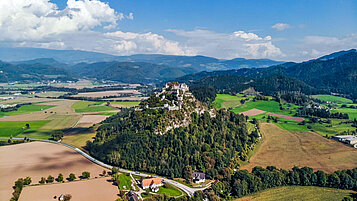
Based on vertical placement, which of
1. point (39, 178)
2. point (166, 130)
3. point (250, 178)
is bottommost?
point (39, 178)

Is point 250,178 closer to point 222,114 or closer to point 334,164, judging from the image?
point 334,164

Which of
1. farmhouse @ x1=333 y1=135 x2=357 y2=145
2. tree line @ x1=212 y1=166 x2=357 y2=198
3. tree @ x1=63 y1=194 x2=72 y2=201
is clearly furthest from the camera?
farmhouse @ x1=333 y1=135 x2=357 y2=145

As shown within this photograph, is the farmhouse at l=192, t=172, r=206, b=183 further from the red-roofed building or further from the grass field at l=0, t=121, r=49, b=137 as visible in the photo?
the grass field at l=0, t=121, r=49, b=137

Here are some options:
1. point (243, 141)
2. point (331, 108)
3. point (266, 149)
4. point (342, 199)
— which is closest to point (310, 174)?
point (342, 199)

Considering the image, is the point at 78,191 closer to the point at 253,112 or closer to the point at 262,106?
the point at 253,112

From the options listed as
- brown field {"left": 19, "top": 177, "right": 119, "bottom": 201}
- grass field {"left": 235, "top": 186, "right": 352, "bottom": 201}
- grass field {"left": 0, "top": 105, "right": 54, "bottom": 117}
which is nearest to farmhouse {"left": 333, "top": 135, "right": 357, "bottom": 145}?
grass field {"left": 235, "top": 186, "right": 352, "bottom": 201}

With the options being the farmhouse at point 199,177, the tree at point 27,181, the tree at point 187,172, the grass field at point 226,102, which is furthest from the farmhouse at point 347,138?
the tree at point 27,181
